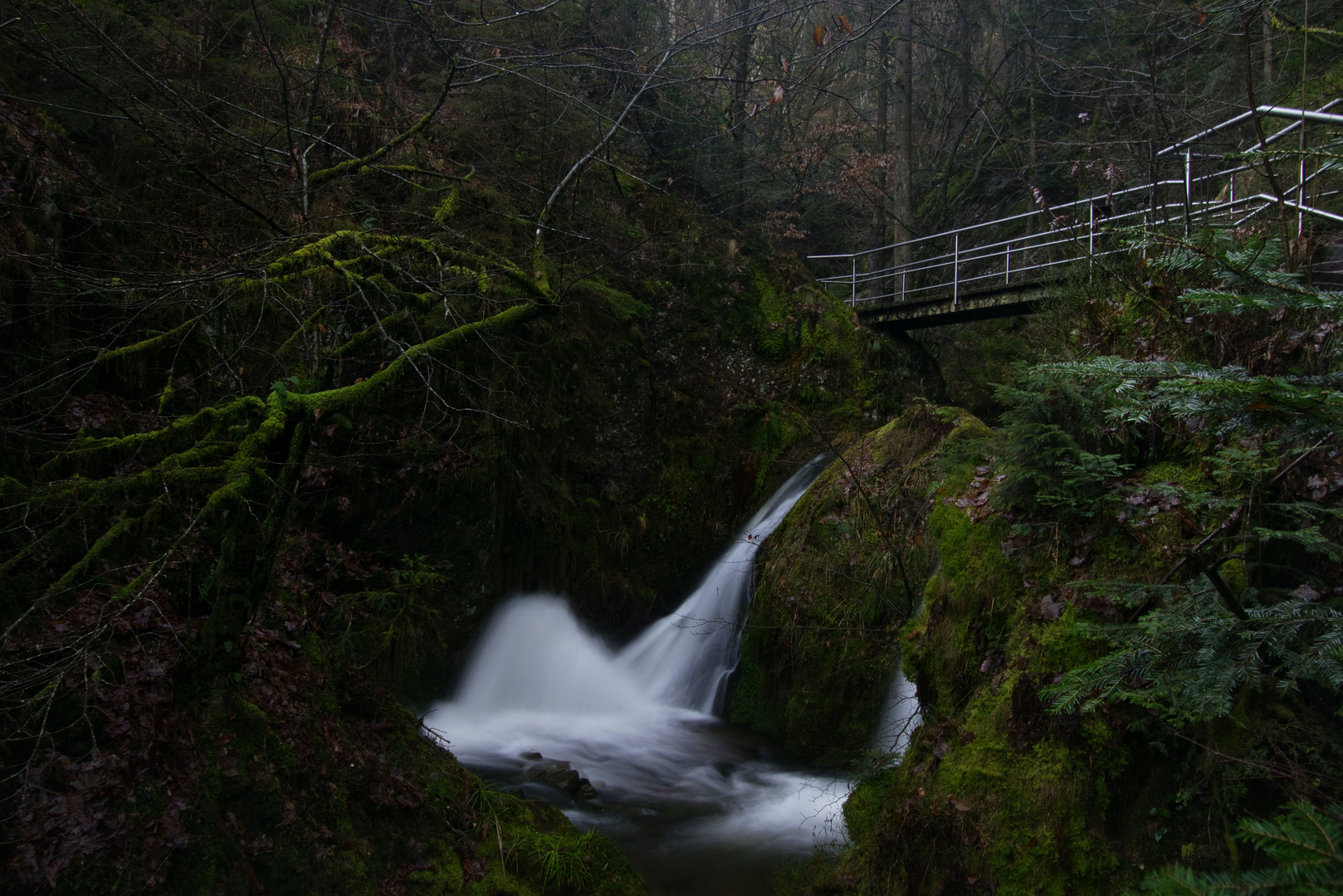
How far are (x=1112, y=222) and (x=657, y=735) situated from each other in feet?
20.1

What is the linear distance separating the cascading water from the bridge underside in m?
3.46

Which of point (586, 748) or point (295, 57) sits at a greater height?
point (295, 57)

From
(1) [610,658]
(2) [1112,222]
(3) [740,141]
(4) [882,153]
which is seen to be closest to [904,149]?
(4) [882,153]

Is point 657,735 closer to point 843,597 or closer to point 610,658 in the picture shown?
point 610,658

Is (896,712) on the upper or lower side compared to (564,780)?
upper

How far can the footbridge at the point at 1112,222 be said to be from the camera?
146 inches

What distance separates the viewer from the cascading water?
17.4ft

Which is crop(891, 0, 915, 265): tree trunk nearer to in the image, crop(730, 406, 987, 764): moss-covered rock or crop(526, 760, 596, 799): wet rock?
crop(730, 406, 987, 764): moss-covered rock

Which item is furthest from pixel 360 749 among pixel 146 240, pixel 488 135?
pixel 488 135

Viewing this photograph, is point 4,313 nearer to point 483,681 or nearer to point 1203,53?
point 483,681

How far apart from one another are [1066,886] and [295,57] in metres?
9.15

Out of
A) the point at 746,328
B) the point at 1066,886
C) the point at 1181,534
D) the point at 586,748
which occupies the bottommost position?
the point at 586,748

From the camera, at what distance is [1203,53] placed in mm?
11875

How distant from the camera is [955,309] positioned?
10.6 metres
